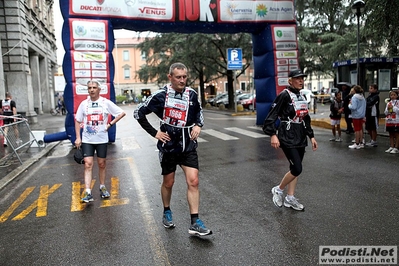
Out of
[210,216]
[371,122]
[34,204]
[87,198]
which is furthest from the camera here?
[371,122]

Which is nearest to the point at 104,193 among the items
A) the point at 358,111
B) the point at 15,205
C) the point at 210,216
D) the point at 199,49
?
the point at 15,205

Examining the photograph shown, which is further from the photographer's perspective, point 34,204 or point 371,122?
point 371,122

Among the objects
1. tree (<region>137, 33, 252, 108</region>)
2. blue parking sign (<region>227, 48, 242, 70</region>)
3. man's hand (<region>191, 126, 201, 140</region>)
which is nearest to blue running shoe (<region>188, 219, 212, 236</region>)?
man's hand (<region>191, 126, 201, 140</region>)

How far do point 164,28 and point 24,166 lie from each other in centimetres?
749

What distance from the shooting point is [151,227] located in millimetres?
4426

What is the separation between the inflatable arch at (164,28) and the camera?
38.4ft

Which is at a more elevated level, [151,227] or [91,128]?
[91,128]

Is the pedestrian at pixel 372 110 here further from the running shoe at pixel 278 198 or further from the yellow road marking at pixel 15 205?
the yellow road marking at pixel 15 205

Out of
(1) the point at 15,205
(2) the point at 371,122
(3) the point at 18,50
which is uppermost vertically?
(3) the point at 18,50

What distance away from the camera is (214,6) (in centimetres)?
1366

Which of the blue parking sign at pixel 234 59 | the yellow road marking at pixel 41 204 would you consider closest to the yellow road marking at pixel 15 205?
the yellow road marking at pixel 41 204

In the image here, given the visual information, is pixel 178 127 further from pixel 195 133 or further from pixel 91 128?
pixel 91 128

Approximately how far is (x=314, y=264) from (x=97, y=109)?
12.7ft

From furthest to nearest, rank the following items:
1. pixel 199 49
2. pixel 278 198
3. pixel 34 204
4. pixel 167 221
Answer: pixel 199 49
pixel 34 204
pixel 278 198
pixel 167 221
